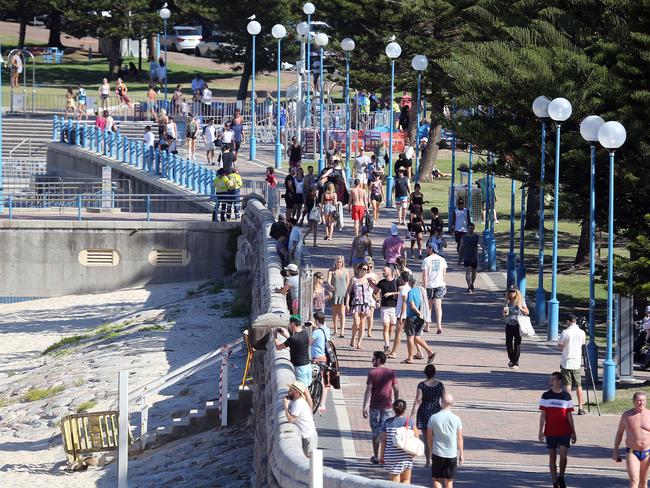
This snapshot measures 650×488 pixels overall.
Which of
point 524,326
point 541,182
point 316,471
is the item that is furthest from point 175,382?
point 316,471

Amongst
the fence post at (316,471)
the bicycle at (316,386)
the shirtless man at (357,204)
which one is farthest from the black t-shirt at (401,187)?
the fence post at (316,471)

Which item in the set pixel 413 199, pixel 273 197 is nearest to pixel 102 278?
pixel 273 197

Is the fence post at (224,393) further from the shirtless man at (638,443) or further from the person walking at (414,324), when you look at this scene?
the shirtless man at (638,443)

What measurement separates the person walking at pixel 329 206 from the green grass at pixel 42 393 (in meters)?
7.92

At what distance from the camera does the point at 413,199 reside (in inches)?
1289

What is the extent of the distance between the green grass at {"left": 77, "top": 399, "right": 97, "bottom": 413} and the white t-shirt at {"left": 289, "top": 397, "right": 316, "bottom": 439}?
485 inches

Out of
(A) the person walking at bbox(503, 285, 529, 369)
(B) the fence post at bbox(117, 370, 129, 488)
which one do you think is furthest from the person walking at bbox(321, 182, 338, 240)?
(B) the fence post at bbox(117, 370, 129, 488)

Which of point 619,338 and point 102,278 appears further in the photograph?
point 102,278

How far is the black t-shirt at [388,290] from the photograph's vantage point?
76.2ft

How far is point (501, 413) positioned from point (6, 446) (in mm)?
10271

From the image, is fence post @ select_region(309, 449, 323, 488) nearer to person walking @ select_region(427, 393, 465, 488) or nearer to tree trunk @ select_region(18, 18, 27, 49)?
person walking @ select_region(427, 393, 465, 488)

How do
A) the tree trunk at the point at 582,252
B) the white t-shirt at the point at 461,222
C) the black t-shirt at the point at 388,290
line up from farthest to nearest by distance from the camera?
the tree trunk at the point at 582,252 → the white t-shirt at the point at 461,222 → the black t-shirt at the point at 388,290

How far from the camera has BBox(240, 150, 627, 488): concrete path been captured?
16375 millimetres

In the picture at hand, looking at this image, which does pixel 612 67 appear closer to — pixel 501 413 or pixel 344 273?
pixel 344 273
